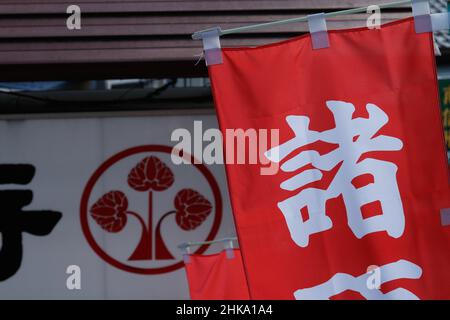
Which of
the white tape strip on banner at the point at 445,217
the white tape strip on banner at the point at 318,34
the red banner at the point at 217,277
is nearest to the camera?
the white tape strip on banner at the point at 445,217

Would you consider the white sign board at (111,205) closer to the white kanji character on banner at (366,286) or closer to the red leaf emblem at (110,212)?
the red leaf emblem at (110,212)

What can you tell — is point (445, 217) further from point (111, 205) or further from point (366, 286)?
point (111, 205)

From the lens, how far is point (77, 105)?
906 cm

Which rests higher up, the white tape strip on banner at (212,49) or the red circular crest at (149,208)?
the white tape strip on banner at (212,49)

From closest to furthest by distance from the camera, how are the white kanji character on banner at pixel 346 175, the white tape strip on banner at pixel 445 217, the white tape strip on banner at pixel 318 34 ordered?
the white tape strip on banner at pixel 445 217 < the white kanji character on banner at pixel 346 175 < the white tape strip on banner at pixel 318 34

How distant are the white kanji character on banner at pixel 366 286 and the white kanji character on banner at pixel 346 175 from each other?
6.5 inches

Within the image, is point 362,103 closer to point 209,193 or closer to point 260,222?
point 260,222

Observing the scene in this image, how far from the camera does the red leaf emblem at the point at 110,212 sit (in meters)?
8.83

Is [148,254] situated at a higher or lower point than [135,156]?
lower

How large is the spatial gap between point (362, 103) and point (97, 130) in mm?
5320

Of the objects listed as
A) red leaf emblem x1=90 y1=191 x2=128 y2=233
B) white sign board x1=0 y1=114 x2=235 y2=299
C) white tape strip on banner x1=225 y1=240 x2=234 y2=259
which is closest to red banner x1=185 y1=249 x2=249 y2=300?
white tape strip on banner x1=225 y1=240 x2=234 y2=259

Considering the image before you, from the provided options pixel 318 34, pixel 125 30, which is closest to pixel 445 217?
pixel 318 34

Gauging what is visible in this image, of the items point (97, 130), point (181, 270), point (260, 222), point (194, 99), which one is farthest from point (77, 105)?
point (260, 222)

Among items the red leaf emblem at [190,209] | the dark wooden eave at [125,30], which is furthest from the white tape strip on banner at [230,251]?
the dark wooden eave at [125,30]
